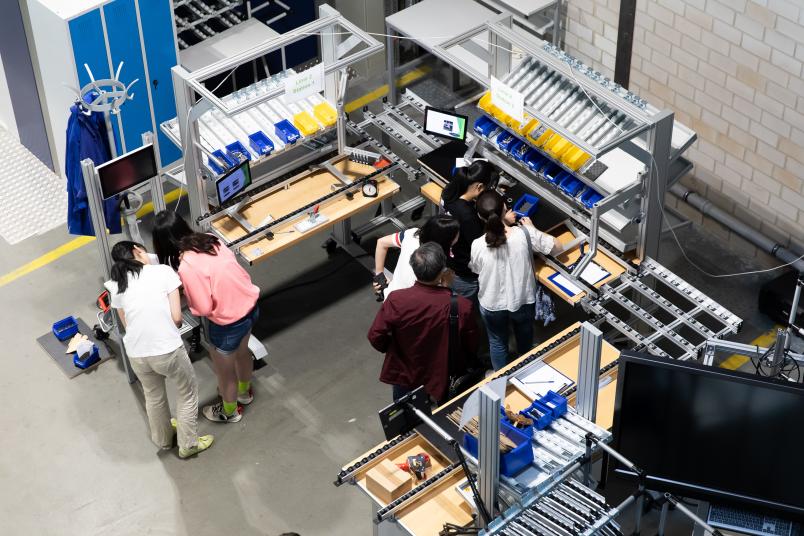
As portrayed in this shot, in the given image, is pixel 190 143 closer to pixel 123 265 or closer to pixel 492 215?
pixel 123 265

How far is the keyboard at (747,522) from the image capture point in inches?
213

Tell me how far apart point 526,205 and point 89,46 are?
11.6 feet

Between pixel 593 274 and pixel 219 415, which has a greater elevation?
pixel 593 274

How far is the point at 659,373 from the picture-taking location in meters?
5.20

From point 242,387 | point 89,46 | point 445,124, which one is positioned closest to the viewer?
point 242,387

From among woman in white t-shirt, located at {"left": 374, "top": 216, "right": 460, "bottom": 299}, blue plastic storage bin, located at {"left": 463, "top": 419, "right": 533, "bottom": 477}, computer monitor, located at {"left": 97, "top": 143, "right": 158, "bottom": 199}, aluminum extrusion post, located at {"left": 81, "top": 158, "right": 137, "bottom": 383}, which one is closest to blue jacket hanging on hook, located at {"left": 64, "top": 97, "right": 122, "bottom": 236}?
aluminum extrusion post, located at {"left": 81, "top": 158, "right": 137, "bottom": 383}

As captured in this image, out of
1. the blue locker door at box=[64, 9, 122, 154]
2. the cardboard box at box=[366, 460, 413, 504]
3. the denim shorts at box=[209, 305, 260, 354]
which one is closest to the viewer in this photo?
the cardboard box at box=[366, 460, 413, 504]

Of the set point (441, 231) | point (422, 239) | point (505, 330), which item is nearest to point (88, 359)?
point (422, 239)

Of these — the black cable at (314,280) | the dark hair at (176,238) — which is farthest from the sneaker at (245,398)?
the dark hair at (176,238)

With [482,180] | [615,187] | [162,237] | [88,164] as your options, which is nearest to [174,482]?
[162,237]

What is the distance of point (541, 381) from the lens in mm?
6812

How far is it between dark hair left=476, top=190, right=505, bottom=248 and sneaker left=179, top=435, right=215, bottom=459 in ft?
7.58

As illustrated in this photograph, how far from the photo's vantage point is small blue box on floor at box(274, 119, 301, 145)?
830 centimetres

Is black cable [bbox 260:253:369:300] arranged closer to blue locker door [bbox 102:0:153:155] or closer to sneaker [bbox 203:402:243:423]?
sneaker [bbox 203:402:243:423]
